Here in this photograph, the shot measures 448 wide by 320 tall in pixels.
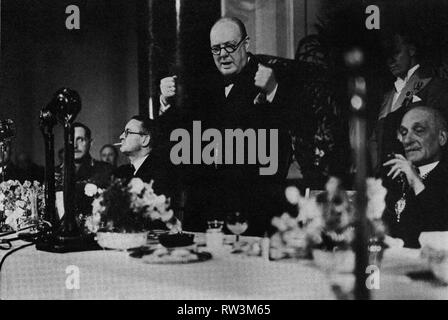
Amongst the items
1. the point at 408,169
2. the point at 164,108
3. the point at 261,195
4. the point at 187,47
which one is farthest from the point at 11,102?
the point at 408,169

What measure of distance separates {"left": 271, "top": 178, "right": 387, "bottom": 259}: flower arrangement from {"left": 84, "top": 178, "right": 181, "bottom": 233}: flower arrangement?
1.35 ft

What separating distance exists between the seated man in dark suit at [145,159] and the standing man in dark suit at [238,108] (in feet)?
0.33

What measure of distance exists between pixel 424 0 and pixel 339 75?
441 millimetres

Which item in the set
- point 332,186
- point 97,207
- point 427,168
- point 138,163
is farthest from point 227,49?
point 427,168

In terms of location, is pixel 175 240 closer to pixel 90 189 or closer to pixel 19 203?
pixel 90 189

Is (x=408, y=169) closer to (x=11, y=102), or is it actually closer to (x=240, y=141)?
(x=240, y=141)

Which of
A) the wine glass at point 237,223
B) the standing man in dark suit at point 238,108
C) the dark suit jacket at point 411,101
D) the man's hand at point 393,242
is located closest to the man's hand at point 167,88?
the standing man in dark suit at point 238,108

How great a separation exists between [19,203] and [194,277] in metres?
0.82

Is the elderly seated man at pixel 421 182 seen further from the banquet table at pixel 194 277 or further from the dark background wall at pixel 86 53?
the dark background wall at pixel 86 53

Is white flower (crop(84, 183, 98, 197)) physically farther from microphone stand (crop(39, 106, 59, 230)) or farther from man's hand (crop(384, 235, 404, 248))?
man's hand (crop(384, 235, 404, 248))

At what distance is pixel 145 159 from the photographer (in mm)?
1771

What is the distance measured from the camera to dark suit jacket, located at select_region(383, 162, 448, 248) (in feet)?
5.63

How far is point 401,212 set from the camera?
1717 millimetres

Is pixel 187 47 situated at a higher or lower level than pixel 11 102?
higher
